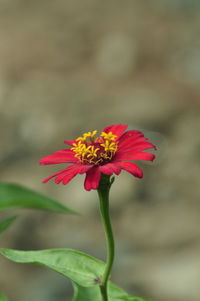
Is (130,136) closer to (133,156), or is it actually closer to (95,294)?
(133,156)

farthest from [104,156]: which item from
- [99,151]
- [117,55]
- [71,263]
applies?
[117,55]

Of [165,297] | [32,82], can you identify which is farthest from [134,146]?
[32,82]

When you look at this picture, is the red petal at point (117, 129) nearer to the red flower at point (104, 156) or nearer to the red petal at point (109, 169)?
the red flower at point (104, 156)

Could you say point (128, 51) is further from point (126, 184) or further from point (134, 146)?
point (134, 146)

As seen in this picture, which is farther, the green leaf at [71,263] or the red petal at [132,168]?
the green leaf at [71,263]

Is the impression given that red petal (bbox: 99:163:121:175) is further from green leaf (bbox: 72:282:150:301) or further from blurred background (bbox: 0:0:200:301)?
blurred background (bbox: 0:0:200:301)

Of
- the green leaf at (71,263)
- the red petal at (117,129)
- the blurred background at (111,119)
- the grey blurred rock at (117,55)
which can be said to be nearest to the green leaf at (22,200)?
the green leaf at (71,263)
